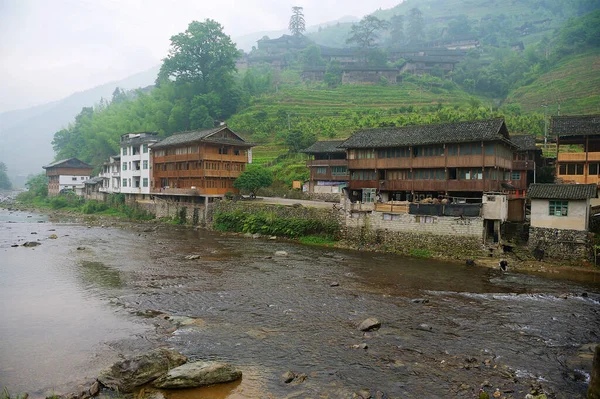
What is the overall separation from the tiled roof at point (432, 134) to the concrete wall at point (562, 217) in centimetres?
665

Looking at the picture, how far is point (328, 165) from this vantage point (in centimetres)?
5138

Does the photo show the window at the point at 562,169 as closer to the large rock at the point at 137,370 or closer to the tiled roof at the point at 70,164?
the large rock at the point at 137,370

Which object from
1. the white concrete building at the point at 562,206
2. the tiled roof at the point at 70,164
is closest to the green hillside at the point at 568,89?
the white concrete building at the point at 562,206

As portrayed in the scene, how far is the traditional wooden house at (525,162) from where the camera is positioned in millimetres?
41969

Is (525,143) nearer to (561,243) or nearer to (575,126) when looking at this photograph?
(575,126)

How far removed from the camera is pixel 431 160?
121 ft

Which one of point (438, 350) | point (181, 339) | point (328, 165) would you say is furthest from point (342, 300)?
point (328, 165)

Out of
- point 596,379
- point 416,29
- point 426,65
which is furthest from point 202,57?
point 416,29

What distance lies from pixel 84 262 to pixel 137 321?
15389mm

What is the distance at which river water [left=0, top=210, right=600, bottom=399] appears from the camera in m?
13.2

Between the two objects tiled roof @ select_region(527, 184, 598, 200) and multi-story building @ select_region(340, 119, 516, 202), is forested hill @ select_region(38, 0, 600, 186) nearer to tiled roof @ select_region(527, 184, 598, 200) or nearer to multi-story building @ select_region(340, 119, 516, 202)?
multi-story building @ select_region(340, 119, 516, 202)

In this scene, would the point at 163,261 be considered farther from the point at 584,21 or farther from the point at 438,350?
the point at 584,21

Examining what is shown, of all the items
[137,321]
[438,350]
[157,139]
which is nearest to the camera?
[438,350]

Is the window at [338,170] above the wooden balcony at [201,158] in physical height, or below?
below
